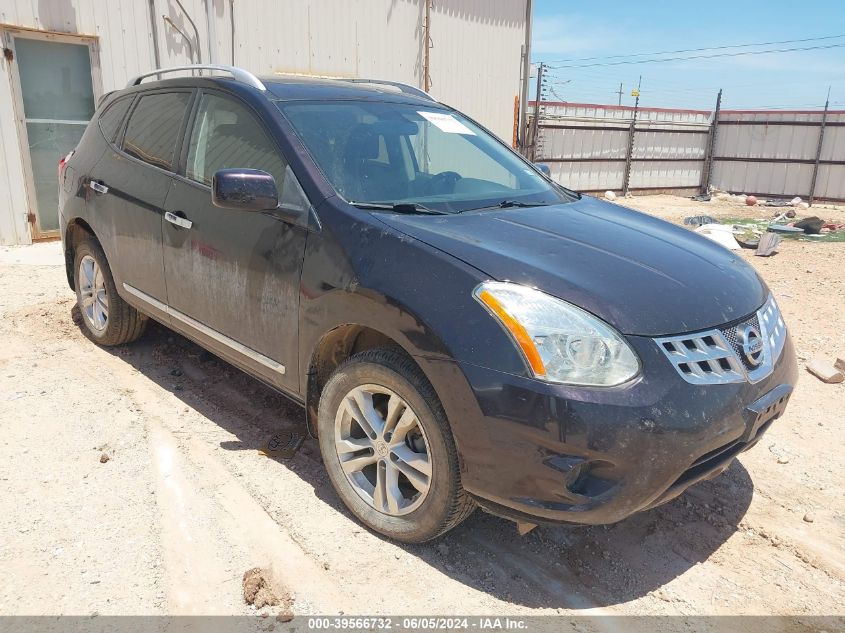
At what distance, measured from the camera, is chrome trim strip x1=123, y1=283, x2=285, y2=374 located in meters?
3.10

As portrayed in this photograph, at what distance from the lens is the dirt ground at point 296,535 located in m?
2.40

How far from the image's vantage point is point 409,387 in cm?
241

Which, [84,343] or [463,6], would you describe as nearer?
[84,343]

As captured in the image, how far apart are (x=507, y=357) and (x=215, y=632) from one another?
1.33 metres

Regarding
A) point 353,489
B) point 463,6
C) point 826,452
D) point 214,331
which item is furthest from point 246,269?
point 463,6

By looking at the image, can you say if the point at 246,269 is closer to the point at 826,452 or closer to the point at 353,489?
the point at 353,489

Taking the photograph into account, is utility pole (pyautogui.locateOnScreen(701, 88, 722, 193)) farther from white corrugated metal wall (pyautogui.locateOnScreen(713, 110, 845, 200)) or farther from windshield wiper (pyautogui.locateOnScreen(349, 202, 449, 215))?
windshield wiper (pyautogui.locateOnScreen(349, 202, 449, 215))

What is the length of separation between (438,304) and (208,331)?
5.33ft

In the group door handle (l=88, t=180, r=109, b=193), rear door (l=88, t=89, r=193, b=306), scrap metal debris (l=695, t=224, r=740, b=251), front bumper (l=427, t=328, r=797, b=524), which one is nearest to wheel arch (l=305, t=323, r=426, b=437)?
front bumper (l=427, t=328, r=797, b=524)

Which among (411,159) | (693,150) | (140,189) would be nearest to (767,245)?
(411,159)

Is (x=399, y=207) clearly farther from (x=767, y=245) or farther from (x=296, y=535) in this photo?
(x=767, y=245)

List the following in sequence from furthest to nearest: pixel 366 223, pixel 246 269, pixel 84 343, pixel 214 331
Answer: pixel 84 343 → pixel 214 331 → pixel 246 269 → pixel 366 223

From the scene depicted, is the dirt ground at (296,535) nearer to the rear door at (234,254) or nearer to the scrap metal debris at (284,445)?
the scrap metal debris at (284,445)

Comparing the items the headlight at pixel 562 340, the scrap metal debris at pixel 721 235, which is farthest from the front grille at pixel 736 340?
the scrap metal debris at pixel 721 235
